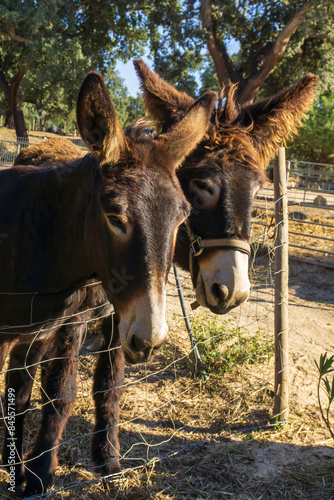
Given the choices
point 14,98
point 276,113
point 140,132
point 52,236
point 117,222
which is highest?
point 14,98

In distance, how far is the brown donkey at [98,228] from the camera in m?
1.82

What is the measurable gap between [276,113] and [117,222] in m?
2.13

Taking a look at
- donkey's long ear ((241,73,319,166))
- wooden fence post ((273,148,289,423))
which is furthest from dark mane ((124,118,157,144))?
wooden fence post ((273,148,289,423))

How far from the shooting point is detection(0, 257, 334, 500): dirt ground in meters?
2.82

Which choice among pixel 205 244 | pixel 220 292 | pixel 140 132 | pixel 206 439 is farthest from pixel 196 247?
pixel 206 439

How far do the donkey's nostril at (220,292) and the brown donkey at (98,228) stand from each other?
710mm

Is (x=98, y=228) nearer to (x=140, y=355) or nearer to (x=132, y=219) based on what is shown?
(x=132, y=219)

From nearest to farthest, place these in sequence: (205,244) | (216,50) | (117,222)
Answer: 1. (117,222)
2. (205,244)
3. (216,50)

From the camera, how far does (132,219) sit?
1840 mm

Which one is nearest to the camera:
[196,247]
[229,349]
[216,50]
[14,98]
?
[196,247]

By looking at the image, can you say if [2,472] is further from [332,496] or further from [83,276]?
[332,496]

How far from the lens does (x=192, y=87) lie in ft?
60.2

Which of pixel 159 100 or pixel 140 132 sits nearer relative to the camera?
pixel 140 132

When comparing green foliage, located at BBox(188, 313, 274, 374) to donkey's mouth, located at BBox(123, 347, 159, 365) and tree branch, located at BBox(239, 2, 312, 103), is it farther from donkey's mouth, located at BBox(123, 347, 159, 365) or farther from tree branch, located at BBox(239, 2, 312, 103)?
tree branch, located at BBox(239, 2, 312, 103)
